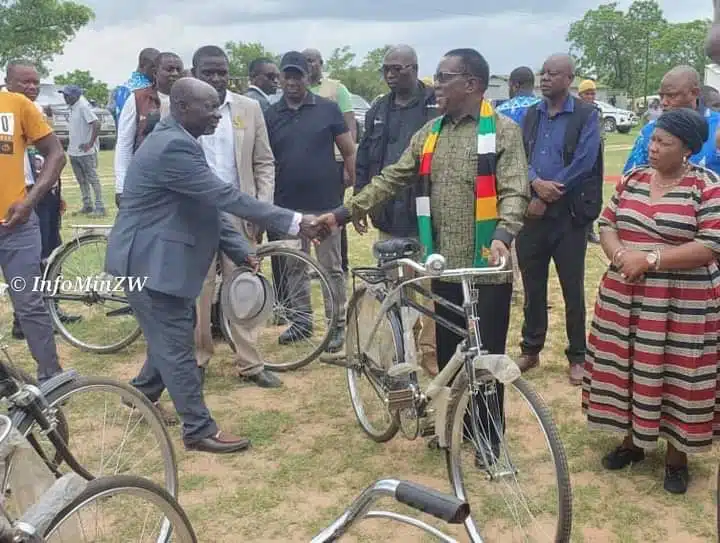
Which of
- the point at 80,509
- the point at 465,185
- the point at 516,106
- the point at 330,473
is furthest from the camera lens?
the point at 516,106

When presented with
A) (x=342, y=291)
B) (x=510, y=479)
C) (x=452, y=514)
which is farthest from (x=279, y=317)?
(x=452, y=514)

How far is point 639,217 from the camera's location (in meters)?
3.54

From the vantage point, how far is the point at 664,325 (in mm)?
3488

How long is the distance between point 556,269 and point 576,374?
71 centimetres

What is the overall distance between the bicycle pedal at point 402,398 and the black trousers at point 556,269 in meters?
1.70

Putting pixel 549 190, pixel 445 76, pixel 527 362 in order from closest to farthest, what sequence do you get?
pixel 445 76
pixel 549 190
pixel 527 362

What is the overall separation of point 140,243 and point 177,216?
0.74 ft

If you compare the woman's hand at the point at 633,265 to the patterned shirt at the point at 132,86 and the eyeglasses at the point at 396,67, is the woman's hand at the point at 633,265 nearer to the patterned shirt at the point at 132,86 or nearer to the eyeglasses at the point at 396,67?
the eyeglasses at the point at 396,67

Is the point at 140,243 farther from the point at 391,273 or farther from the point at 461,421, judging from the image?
the point at 461,421

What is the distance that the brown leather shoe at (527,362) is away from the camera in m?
5.30

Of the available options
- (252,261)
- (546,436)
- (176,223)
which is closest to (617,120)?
(252,261)

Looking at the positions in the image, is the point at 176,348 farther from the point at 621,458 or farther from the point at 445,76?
the point at 621,458

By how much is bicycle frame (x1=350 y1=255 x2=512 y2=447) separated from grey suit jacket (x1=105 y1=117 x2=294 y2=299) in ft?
2.67

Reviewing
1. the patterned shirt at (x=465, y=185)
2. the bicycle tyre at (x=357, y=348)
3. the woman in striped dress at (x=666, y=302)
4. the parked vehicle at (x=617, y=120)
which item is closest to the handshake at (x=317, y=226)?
the bicycle tyre at (x=357, y=348)
